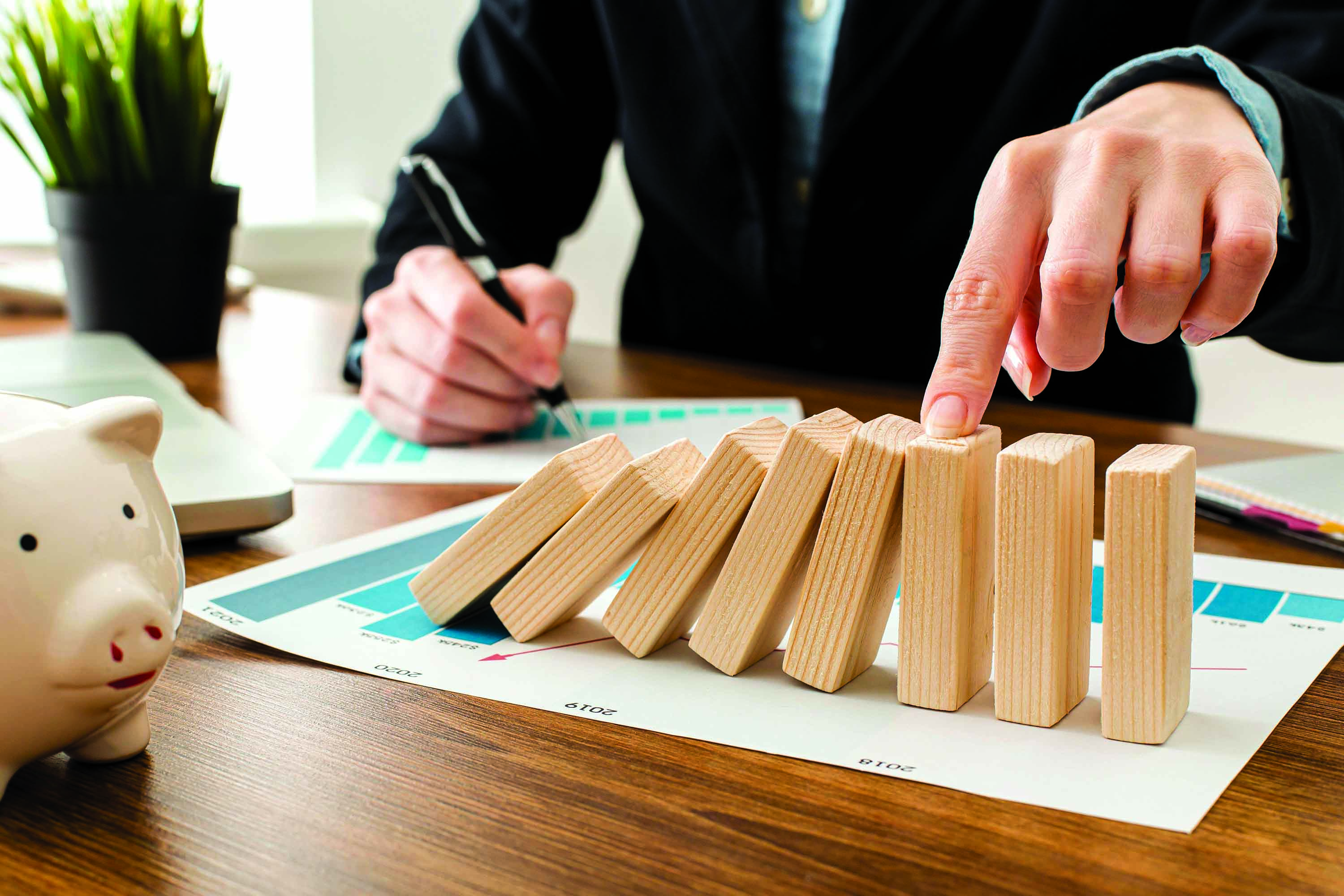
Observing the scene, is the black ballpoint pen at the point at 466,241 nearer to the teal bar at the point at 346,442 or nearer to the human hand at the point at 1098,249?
the teal bar at the point at 346,442

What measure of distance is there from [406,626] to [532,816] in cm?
19

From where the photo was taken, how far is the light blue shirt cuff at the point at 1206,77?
637mm

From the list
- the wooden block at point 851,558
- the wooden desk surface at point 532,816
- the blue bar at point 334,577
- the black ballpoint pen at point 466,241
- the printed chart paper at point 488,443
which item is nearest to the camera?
the wooden desk surface at point 532,816

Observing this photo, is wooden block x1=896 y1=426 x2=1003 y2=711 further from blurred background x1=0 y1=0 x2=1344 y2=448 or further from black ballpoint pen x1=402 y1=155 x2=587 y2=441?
blurred background x1=0 y1=0 x2=1344 y2=448

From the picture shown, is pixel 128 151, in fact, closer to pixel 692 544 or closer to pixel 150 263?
pixel 150 263

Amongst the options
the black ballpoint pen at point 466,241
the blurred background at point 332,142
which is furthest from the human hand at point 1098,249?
the blurred background at point 332,142

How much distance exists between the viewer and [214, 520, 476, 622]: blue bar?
0.54 meters

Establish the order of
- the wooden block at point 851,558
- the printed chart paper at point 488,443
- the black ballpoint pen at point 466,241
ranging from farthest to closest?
the black ballpoint pen at point 466,241
the printed chart paper at point 488,443
the wooden block at point 851,558

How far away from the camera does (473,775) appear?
0.39 metres

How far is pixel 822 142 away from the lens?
1124 mm

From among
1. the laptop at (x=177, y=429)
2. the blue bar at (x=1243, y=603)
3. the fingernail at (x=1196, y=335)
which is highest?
the fingernail at (x=1196, y=335)

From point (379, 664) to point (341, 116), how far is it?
98.8 inches

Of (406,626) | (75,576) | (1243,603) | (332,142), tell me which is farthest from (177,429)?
(332,142)

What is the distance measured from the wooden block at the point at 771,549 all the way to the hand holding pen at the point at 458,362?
485 mm
